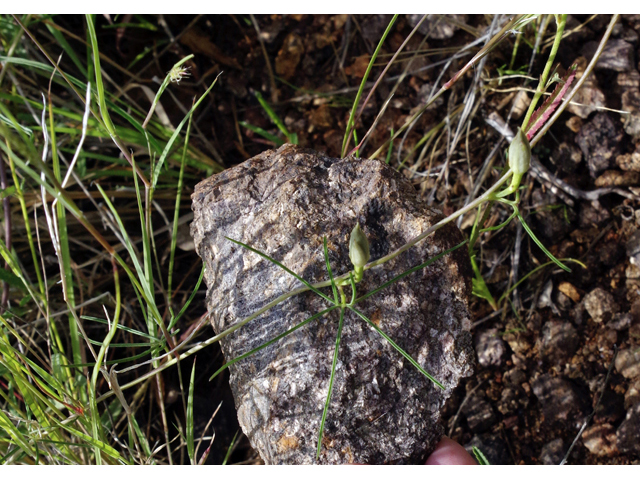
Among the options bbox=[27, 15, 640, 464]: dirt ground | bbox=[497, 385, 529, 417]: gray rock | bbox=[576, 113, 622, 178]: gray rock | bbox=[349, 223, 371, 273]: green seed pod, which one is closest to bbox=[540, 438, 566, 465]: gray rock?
bbox=[27, 15, 640, 464]: dirt ground

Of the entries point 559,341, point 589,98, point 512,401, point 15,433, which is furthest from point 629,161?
point 15,433

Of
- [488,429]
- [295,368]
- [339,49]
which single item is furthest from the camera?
[339,49]

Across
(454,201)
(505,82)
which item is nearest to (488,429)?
(454,201)

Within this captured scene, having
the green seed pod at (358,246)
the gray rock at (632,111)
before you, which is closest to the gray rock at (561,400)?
the gray rock at (632,111)

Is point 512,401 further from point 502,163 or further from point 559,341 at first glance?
point 502,163

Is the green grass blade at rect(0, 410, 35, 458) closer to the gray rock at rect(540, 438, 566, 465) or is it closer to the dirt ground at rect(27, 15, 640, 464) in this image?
the dirt ground at rect(27, 15, 640, 464)
